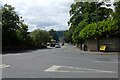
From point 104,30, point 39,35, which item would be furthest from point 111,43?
point 39,35

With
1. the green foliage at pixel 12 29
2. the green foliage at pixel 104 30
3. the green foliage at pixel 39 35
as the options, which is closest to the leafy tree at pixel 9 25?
the green foliage at pixel 12 29

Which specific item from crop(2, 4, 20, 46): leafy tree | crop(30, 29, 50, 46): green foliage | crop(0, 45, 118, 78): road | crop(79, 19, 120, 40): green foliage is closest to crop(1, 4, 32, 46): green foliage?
crop(2, 4, 20, 46): leafy tree

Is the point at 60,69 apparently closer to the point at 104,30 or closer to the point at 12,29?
the point at 104,30

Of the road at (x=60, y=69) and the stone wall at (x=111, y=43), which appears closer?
the road at (x=60, y=69)

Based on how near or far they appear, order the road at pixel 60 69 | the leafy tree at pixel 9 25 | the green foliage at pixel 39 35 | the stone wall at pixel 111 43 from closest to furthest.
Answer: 1. the road at pixel 60 69
2. the stone wall at pixel 111 43
3. the leafy tree at pixel 9 25
4. the green foliage at pixel 39 35

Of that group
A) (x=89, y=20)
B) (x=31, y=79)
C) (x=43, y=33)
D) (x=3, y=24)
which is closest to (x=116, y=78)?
(x=31, y=79)

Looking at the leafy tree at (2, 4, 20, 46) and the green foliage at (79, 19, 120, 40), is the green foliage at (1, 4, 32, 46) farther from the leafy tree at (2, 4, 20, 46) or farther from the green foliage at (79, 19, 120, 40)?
the green foliage at (79, 19, 120, 40)

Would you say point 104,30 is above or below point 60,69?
above

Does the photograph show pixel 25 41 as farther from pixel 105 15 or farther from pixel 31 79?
pixel 31 79

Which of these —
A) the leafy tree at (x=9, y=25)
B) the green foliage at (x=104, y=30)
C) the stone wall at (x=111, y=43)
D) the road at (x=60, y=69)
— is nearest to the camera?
the road at (x=60, y=69)

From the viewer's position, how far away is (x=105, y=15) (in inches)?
1144

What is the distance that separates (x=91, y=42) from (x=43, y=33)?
3160 cm

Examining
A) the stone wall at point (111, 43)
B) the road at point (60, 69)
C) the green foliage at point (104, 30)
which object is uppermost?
the green foliage at point (104, 30)

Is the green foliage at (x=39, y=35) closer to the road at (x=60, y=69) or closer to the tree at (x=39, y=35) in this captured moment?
the tree at (x=39, y=35)
